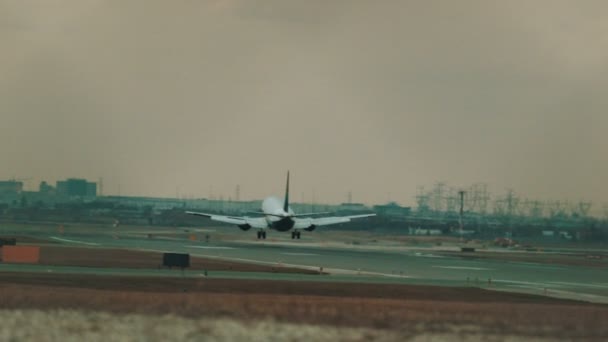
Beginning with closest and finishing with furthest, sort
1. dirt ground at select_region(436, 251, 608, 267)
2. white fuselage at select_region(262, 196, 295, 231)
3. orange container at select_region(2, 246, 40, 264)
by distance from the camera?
orange container at select_region(2, 246, 40, 264)
dirt ground at select_region(436, 251, 608, 267)
white fuselage at select_region(262, 196, 295, 231)

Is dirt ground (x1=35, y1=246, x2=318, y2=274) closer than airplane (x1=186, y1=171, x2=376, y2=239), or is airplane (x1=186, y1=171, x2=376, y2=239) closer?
dirt ground (x1=35, y1=246, x2=318, y2=274)

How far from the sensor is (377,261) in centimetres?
12444

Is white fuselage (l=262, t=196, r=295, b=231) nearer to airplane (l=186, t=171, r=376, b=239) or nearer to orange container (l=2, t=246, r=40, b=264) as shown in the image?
airplane (l=186, t=171, r=376, b=239)

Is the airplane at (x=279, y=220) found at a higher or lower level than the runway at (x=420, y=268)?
higher

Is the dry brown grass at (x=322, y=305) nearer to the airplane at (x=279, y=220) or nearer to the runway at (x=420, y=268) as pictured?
the runway at (x=420, y=268)

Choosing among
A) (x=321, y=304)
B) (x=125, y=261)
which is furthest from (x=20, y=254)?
(x=321, y=304)

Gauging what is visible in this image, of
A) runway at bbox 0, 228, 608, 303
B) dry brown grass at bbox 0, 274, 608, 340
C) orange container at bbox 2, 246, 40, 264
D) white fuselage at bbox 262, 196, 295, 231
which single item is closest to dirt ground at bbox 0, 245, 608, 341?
dry brown grass at bbox 0, 274, 608, 340

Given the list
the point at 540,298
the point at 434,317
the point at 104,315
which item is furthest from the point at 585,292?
the point at 104,315

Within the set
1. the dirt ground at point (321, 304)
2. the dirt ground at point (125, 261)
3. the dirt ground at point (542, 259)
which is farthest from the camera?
the dirt ground at point (542, 259)

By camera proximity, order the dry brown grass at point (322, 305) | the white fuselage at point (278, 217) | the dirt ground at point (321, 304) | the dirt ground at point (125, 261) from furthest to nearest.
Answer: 1. the white fuselage at point (278, 217)
2. the dirt ground at point (125, 261)
3. the dry brown grass at point (322, 305)
4. the dirt ground at point (321, 304)

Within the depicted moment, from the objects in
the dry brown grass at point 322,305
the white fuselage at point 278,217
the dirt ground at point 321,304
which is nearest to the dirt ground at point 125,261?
the dirt ground at point 321,304

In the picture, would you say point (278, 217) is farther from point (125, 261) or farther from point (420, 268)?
point (125, 261)

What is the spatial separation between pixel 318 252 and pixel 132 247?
24.4 metres

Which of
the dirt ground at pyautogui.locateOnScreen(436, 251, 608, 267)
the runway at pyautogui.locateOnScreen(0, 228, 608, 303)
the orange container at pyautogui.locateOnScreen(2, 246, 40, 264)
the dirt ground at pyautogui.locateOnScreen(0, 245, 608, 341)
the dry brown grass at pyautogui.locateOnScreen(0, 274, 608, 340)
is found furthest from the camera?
the dirt ground at pyautogui.locateOnScreen(436, 251, 608, 267)
